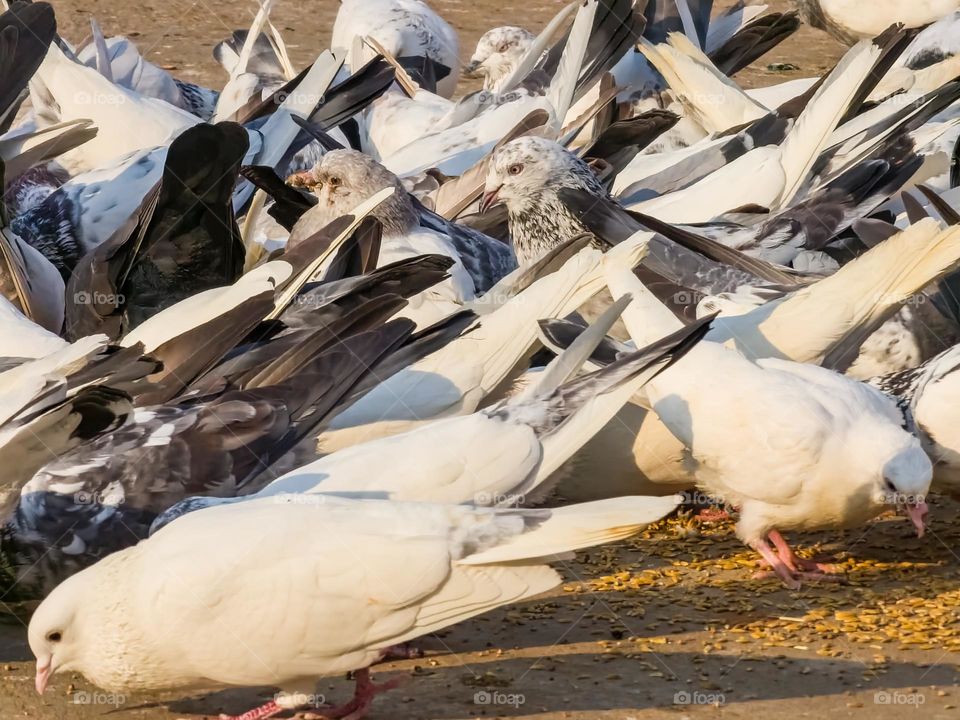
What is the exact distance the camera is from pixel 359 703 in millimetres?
3533

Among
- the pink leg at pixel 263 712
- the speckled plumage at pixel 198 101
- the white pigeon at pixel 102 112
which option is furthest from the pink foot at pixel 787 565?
→ the speckled plumage at pixel 198 101

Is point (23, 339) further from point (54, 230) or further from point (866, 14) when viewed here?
point (866, 14)

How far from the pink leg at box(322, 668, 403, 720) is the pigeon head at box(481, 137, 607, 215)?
9.31 feet

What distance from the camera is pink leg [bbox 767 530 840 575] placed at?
14.2ft

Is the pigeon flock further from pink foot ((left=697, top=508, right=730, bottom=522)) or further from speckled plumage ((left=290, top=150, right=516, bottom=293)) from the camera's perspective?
pink foot ((left=697, top=508, right=730, bottom=522))

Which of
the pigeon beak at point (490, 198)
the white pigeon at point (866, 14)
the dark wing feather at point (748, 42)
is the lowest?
the pigeon beak at point (490, 198)

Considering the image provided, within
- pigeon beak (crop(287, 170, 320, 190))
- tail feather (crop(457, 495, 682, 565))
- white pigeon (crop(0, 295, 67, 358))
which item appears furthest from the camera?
pigeon beak (crop(287, 170, 320, 190))

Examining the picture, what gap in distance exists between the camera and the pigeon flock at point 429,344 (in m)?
3.29

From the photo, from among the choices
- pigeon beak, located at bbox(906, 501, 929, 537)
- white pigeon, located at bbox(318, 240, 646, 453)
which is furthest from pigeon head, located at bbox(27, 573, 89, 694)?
pigeon beak, located at bbox(906, 501, 929, 537)

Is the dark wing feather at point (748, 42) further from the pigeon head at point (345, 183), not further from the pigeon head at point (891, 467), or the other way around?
the pigeon head at point (891, 467)

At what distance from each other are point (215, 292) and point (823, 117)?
109 inches

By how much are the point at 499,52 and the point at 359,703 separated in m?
6.30

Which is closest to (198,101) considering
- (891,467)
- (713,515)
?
(713,515)

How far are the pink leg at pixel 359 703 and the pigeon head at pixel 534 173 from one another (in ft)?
9.31
